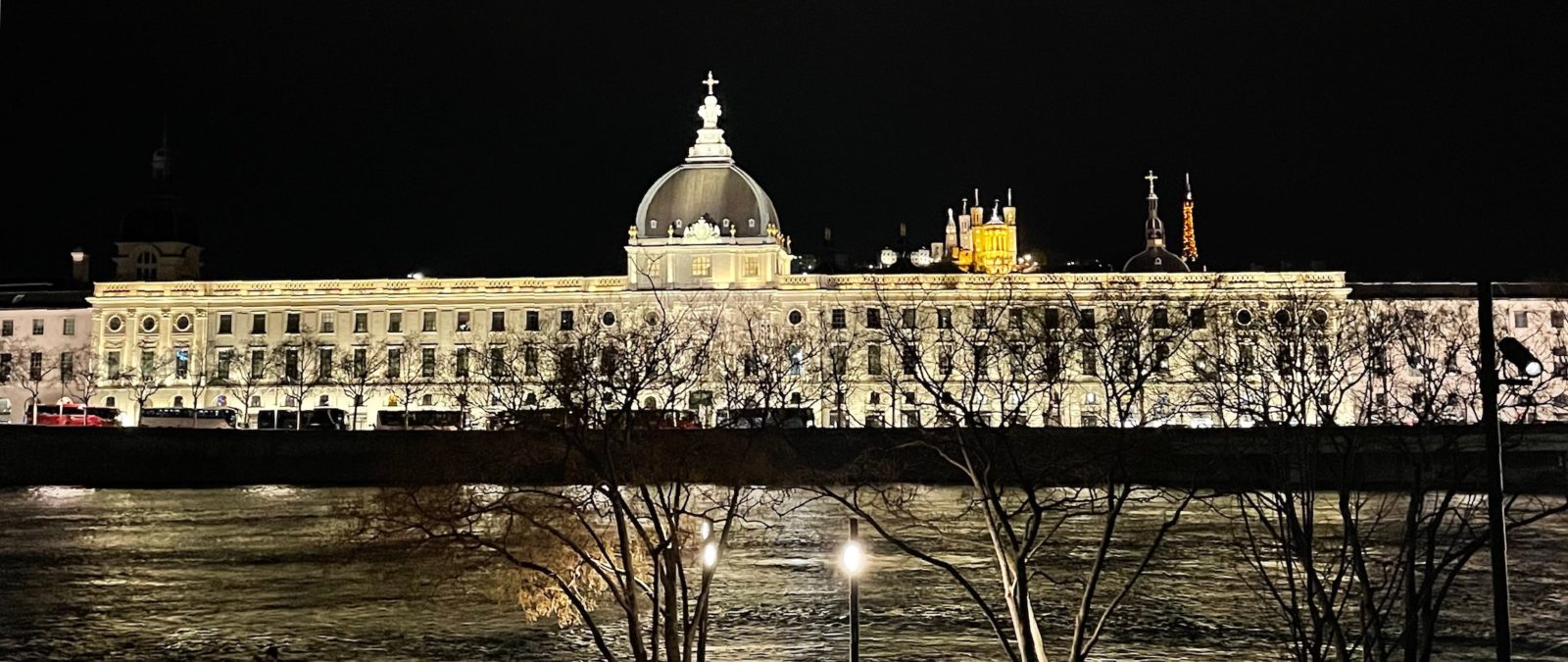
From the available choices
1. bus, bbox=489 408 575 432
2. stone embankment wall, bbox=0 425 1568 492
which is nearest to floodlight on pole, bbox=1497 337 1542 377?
bus, bbox=489 408 575 432

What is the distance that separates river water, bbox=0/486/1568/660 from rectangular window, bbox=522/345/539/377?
1649 inches

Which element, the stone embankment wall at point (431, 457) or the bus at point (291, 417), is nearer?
the stone embankment wall at point (431, 457)

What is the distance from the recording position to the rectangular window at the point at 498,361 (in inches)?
3913

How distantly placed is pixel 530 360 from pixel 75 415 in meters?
26.8

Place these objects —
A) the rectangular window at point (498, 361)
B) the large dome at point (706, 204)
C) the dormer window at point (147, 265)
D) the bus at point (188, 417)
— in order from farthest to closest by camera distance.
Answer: the dormer window at point (147, 265) < the large dome at point (706, 204) < the bus at point (188, 417) < the rectangular window at point (498, 361)

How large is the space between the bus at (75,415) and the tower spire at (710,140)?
136 ft

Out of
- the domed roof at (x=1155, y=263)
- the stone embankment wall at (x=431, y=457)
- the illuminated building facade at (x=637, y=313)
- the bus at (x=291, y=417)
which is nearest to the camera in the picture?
the stone embankment wall at (x=431, y=457)

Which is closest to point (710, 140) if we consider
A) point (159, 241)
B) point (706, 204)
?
point (706, 204)

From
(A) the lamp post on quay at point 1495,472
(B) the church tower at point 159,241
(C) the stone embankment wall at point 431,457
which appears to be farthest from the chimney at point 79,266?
(A) the lamp post on quay at point 1495,472

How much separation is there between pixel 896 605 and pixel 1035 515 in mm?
15915

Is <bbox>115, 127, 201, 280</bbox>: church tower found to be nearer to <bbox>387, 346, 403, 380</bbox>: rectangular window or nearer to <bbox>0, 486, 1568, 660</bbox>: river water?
<bbox>387, 346, 403, 380</bbox>: rectangular window

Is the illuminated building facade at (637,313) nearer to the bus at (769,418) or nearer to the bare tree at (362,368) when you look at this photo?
the bare tree at (362,368)

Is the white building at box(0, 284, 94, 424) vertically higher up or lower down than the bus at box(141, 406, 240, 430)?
higher up

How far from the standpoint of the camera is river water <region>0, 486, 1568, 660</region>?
105 feet
